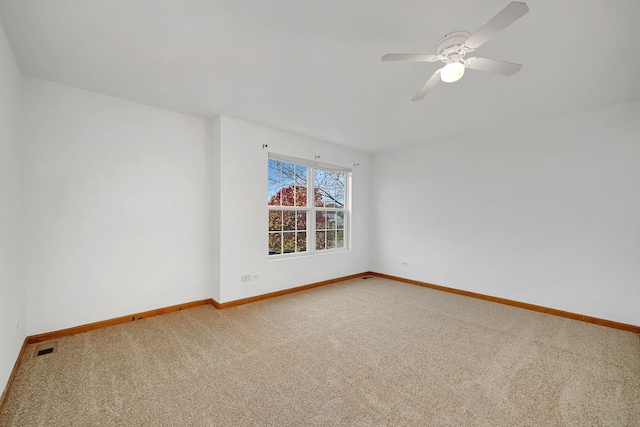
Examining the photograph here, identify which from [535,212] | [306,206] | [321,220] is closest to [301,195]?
[306,206]

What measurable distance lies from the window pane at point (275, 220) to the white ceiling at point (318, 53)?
59.1 inches

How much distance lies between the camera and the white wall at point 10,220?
1883 millimetres

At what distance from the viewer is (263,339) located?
8.97 ft

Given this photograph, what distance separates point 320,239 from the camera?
497 centimetres

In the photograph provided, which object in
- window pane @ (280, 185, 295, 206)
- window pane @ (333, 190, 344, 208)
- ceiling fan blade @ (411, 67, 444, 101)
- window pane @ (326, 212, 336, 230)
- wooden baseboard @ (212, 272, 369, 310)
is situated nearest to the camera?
ceiling fan blade @ (411, 67, 444, 101)

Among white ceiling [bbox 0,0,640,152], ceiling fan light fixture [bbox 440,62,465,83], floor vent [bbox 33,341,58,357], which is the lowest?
floor vent [bbox 33,341,58,357]

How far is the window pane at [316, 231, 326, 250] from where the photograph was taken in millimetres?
4916

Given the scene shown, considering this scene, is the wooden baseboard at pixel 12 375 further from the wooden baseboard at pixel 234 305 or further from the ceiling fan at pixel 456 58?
the ceiling fan at pixel 456 58

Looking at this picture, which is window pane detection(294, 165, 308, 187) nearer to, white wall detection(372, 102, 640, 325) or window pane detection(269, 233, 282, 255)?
window pane detection(269, 233, 282, 255)

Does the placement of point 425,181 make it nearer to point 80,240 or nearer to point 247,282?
point 247,282

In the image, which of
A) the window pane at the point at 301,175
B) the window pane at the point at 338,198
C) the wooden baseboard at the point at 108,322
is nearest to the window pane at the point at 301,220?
the window pane at the point at 301,175

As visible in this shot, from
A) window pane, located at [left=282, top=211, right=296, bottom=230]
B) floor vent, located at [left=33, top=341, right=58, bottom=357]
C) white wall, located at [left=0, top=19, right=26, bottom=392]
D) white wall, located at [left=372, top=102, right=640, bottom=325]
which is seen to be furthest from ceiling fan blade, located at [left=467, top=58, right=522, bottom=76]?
floor vent, located at [left=33, top=341, right=58, bottom=357]

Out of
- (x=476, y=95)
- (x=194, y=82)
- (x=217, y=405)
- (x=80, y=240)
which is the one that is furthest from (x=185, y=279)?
(x=476, y=95)

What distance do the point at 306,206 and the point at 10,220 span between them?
3377mm
